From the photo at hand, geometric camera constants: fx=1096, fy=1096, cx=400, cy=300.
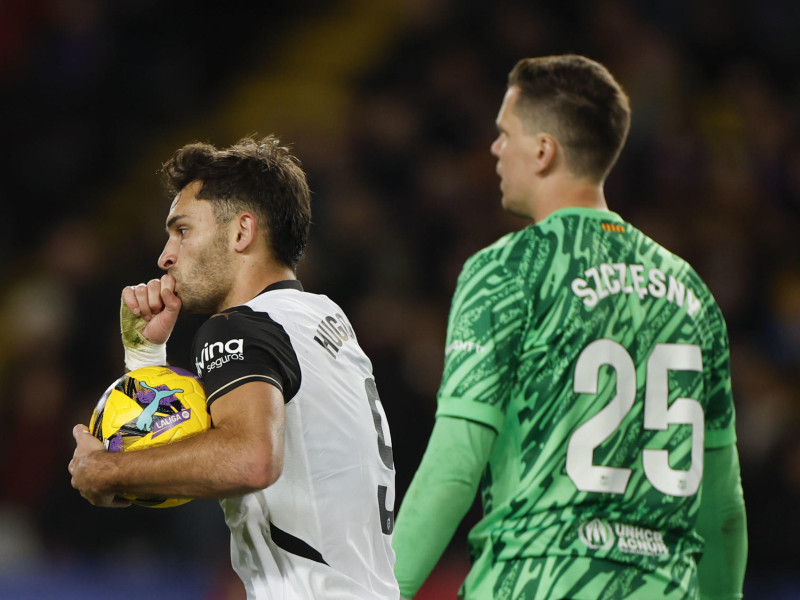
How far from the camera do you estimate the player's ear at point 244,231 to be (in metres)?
3.26

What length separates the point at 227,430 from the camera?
2.56 meters

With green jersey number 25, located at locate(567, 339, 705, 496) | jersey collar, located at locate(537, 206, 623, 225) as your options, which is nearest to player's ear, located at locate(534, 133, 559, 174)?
jersey collar, located at locate(537, 206, 623, 225)

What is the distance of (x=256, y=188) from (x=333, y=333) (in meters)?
0.54

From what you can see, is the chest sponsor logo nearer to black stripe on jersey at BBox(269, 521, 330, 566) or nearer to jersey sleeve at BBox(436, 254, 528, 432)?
jersey sleeve at BBox(436, 254, 528, 432)

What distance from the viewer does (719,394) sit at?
369 centimetres

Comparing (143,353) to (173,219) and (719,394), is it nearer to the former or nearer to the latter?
(173,219)

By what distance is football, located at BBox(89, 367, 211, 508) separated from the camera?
2770 millimetres

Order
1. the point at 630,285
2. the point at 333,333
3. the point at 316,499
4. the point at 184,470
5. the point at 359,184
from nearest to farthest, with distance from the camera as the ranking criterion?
the point at 184,470, the point at 316,499, the point at 333,333, the point at 630,285, the point at 359,184

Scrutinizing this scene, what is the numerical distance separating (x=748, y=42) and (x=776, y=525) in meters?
6.15

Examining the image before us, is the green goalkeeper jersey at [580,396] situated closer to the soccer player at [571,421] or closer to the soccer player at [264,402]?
the soccer player at [571,421]

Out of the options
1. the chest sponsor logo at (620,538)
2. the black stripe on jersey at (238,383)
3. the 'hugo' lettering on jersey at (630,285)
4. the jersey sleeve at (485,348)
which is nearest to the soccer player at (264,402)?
the black stripe on jersey at (238,383)

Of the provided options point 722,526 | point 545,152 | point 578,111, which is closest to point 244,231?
point 545,152

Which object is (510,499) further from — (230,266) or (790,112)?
(790,112)

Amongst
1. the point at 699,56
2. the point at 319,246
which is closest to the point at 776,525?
the point at 319,246
